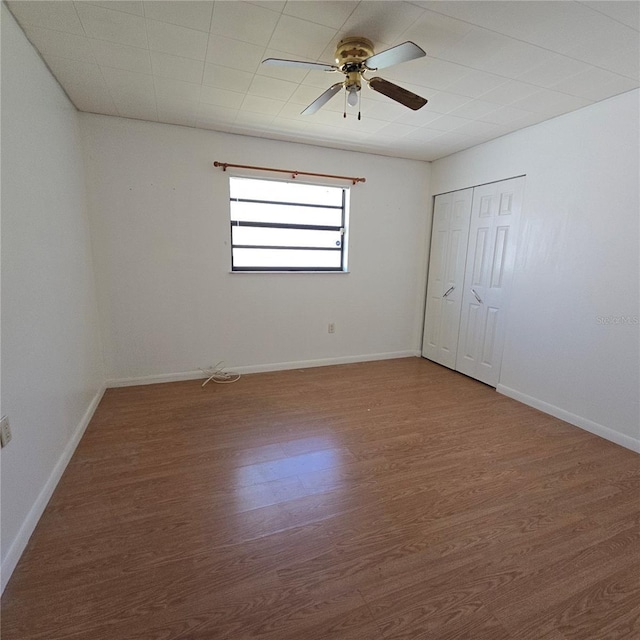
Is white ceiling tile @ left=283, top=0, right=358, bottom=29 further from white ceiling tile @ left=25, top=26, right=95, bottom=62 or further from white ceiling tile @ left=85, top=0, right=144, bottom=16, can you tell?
white ceiling tile @ left=25, top=26, right=95, bottom=62

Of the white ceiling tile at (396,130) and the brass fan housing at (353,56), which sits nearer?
the brass fan housing at (353,56)

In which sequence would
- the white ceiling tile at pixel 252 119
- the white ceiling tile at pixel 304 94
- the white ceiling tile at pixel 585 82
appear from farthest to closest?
the white ceiling tile at pixel 252 119 < the white ceiling tile at pixel 304 94 < the white ceiling tile at pixel 585 82

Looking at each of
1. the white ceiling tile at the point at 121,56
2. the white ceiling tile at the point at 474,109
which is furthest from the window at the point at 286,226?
the white ceiling tile at the point at 474,109

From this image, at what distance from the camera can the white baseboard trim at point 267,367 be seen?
11.2 ft

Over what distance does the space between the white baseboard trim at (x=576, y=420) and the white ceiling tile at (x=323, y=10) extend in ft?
10.6

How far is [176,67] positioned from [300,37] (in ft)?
2.83

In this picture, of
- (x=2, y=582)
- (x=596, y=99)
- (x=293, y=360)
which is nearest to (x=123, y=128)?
(x=293, y=360)

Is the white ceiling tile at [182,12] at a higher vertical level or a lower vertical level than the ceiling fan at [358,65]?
higher

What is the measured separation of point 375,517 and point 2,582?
62.5 inches

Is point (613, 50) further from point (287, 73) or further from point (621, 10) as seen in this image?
point (287, 73)

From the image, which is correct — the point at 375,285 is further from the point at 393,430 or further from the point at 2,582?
the point at 2,582

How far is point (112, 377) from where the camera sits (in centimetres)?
334

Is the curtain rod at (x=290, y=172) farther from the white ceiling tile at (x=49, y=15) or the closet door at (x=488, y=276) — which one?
the white ceiling tile at (x=49, y=15)

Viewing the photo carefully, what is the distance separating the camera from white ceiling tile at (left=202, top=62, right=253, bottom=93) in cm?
215
